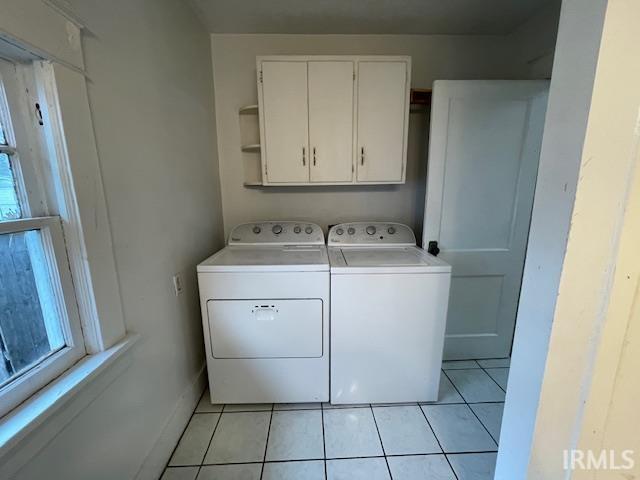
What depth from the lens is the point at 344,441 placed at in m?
1.43

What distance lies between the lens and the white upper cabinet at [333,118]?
69.4 inches

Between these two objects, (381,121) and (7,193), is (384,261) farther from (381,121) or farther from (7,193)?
(7,193)

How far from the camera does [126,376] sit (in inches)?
42.8

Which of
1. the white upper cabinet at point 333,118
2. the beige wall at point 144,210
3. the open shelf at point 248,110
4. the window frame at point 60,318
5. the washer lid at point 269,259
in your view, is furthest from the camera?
the open shelf at point 248,110

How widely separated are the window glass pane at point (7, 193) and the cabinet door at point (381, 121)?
1.67 meters

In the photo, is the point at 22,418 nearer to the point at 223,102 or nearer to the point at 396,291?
the point at 396,291

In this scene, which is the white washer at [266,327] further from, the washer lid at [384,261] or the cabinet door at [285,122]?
the cabinet door at [285,122]

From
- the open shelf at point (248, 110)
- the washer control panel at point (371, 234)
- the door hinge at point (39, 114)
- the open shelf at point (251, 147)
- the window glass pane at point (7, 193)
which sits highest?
the open shelf at point (248, 110)

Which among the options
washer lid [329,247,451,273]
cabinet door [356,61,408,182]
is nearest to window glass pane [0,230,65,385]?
washer lid [329,247,451,273]

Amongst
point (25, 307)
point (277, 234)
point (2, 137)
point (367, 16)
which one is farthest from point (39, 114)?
point (367, 16)

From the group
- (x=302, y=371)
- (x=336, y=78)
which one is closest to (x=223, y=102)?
(x=336, y=78)

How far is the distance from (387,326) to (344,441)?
0.65 metres

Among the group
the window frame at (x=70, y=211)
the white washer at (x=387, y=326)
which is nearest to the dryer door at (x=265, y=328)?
the white washer at (x=387, y=326)

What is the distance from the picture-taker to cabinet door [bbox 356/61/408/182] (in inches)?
69.7
